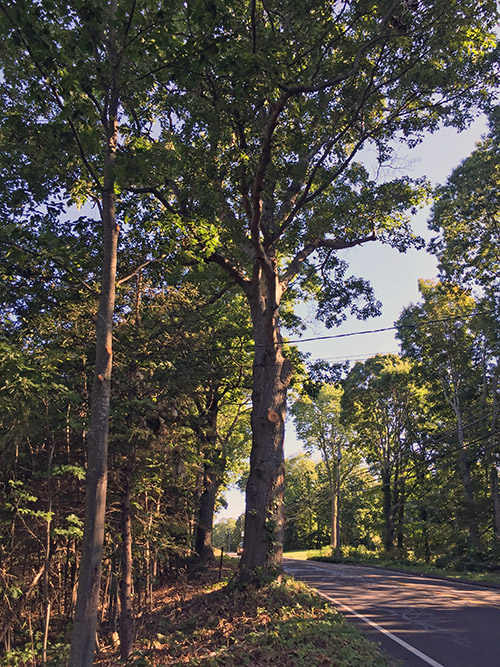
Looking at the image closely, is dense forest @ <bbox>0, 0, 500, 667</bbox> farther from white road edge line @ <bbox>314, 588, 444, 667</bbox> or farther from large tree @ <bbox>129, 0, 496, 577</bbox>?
white road edge line @ <bbox>314, 588, 444, 667</bbox>

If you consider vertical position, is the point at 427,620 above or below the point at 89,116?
below

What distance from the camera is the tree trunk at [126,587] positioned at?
31.6ft

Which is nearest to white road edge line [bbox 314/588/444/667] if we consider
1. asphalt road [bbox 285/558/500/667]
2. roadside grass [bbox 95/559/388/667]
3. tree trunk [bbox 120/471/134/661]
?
asphalt road [bbox 285/558/500/667]

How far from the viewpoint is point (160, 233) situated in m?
8.02

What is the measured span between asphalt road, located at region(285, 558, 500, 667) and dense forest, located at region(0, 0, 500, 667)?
265 centimetres

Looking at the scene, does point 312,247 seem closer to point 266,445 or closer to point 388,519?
point 266,445

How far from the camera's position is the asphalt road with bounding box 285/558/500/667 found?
709cm

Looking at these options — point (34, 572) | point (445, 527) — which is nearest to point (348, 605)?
point (34, 572)

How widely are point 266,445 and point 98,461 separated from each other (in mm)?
5344

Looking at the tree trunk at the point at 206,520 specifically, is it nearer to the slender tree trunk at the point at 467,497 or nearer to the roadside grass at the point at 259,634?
the roadside grass at the point at 259,634

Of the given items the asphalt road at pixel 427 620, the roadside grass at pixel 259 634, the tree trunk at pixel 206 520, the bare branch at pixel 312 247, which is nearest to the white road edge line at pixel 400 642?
the asphalt road at pixel 427 620

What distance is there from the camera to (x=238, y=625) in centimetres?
770

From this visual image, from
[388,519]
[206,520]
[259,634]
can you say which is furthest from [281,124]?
[388,519]

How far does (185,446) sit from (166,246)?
20.4 ft
